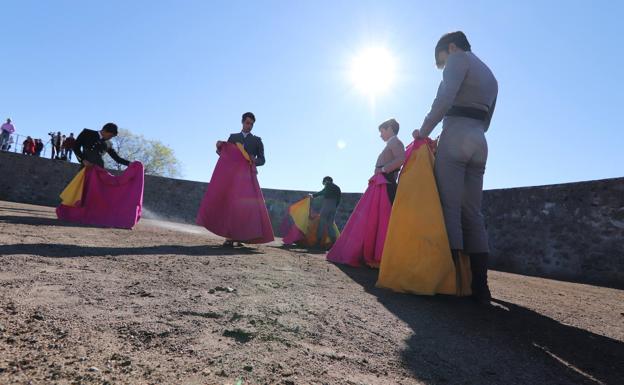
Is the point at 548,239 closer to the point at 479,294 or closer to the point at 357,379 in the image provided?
the point at 479,294

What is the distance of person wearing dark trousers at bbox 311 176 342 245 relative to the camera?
8742 millimetres

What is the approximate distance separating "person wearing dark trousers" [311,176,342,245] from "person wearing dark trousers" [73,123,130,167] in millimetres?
4118

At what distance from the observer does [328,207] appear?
8.90 metres

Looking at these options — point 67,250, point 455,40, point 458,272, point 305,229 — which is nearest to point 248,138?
point 67,250

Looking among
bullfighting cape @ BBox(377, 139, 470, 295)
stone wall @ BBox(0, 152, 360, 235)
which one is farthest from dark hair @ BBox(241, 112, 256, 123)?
stone wall @ BBox(0, 152, 360, 235)

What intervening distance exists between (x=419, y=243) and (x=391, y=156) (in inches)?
80.5

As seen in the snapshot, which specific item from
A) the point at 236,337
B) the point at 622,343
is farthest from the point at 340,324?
the point at 622,343

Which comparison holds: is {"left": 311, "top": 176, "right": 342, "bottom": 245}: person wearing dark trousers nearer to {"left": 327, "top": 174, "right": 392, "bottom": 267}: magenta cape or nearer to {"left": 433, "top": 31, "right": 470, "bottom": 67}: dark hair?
{"left": 327, "top": 174, "right": 392, "bottom": 267}: magenta cape

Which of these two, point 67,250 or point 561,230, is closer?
point 67,250

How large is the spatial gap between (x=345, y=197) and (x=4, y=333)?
1422 cm

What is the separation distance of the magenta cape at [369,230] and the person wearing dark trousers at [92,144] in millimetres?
4156

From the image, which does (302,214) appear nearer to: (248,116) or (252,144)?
(252,144)

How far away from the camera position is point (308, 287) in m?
2.62

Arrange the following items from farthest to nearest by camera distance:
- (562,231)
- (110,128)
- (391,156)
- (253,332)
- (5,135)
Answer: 1. (5,135)
2. (562,231)
3. (110,128)
4. (391,156)
5. (253,332)
